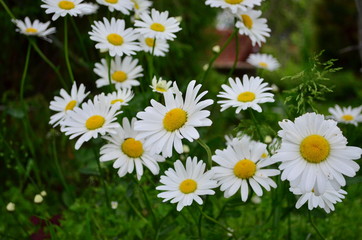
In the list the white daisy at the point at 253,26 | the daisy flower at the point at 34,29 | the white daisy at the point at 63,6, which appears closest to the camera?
the white daisy at the point at 63,6

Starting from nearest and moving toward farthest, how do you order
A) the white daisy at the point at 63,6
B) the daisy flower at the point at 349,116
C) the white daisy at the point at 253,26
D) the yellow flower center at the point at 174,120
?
the yellow flower center at the point at 174,120, the white daisy at the point at 63,6, the white daisy at the point at 253,26, the daisy flower at the point at 349,116

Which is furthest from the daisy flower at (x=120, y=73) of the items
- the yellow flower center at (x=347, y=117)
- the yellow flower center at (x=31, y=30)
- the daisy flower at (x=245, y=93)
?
the yellow flower center at (x=347, y=117)

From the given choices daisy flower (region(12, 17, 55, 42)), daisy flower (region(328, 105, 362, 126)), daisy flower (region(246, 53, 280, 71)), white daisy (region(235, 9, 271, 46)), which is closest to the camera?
white daisy (region(235, 9, 271, 46))

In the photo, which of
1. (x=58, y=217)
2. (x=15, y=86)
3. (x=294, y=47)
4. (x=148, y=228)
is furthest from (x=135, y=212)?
(x=294, y=47)

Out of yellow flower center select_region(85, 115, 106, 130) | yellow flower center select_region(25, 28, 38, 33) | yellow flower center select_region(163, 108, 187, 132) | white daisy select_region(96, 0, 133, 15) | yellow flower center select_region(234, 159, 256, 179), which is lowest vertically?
yellow flower center select_region(25, 28, 38, 33)

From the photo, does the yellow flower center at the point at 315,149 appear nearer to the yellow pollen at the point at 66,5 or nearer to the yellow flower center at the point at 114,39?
the yellow flower center at the point at 114,39

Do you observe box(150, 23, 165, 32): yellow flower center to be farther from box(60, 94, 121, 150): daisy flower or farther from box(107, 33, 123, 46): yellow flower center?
box(60, 94, 121, 150): daisy flower

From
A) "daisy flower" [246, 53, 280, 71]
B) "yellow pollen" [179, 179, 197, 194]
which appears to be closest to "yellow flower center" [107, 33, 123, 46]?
"yellow pollen" [179, 179, 197, 194]
